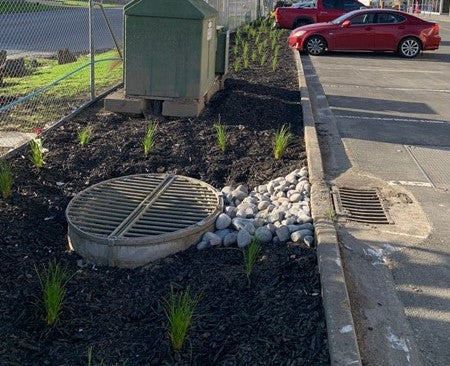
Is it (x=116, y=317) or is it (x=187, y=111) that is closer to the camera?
(x=116, y=317)

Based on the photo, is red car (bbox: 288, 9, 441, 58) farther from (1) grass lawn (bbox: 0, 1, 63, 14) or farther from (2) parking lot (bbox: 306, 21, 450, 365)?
(1) grass lawn (bbox: 0, 1, 63, 14)

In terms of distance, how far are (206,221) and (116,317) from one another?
130cm

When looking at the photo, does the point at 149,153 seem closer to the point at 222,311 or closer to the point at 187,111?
the point at 187,111

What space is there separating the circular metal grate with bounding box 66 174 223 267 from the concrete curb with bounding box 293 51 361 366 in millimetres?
863

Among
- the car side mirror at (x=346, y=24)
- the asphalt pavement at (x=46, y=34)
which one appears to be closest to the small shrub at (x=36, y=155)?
the asphalt pavement at (x=46, y=34)

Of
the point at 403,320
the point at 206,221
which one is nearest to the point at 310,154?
the point at 206,221

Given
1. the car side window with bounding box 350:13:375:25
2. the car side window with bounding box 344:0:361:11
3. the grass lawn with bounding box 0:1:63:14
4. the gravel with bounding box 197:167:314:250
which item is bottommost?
the gravel with bounding box 197:167:314:250

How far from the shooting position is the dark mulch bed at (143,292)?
10.6ft

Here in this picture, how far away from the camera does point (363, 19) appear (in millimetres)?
18734

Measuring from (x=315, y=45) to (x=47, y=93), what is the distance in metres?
11.0

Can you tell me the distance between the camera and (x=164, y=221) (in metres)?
4.76

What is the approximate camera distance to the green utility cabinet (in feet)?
25.5

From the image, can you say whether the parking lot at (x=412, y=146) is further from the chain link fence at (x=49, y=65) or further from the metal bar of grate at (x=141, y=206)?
the chain link fence at (x=49, y=65)

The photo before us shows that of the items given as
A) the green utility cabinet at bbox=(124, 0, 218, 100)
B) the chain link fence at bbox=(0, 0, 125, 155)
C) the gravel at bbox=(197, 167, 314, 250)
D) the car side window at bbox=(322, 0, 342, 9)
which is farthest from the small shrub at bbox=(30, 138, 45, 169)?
the car side window at bbox=(322, 0, 342, 9)
